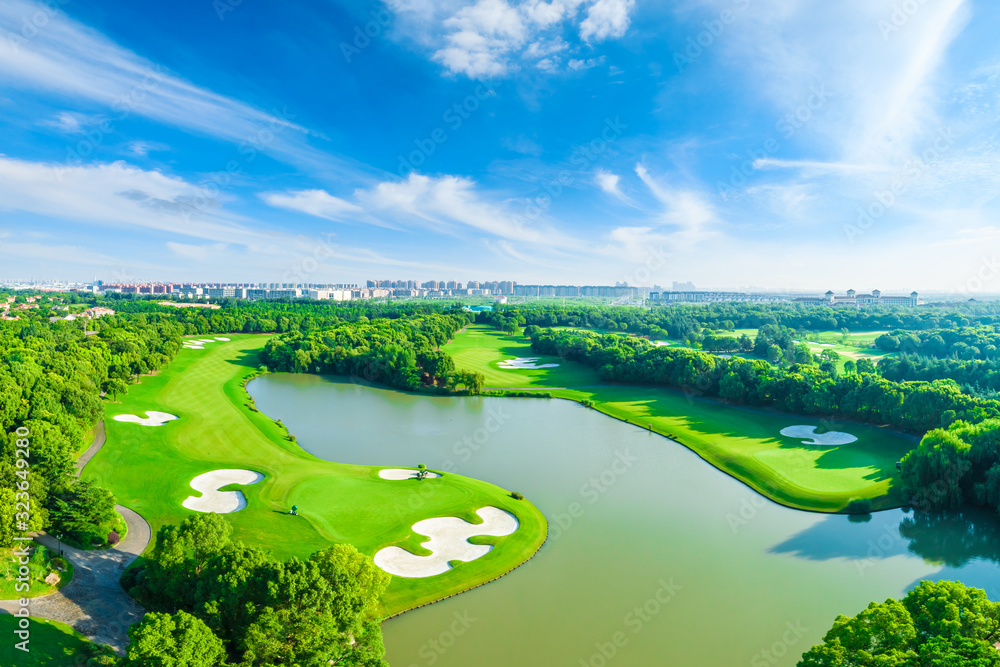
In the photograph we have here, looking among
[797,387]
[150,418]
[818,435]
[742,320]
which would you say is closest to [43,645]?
[150,418]

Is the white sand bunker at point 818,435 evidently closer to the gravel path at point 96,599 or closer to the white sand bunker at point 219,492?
the white sand bunker at point 219,492

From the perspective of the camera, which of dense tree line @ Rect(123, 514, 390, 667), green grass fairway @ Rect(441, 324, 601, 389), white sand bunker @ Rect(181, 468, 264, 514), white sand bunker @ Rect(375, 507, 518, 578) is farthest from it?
green grass fairway @ Rect(441, 324, 601, 389)

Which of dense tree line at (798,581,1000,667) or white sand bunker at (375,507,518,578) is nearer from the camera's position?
dense tree line at (798,581,1000,667)

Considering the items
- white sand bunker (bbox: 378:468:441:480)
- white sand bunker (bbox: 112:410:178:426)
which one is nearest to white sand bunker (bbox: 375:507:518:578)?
white sand bunker (bbox: 378:468:441:480)

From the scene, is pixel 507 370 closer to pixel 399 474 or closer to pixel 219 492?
pixel 399 474

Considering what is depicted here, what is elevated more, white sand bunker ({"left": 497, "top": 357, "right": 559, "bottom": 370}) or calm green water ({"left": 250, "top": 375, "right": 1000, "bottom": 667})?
white sand bunker ({"left": 497, "top": 357, "right": 559, "bottom": 370})

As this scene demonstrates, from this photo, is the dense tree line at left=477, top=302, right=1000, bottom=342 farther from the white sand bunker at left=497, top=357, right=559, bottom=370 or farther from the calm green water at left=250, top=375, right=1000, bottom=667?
the calm green water at left=250, top=375, right=1000, bottom=667

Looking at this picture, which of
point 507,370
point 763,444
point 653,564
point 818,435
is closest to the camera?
point 653,564
